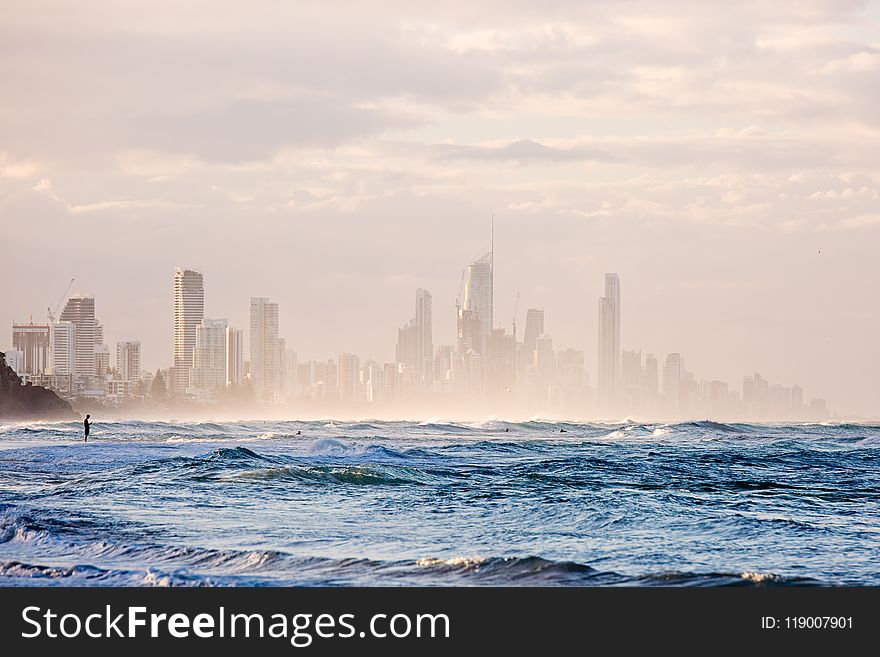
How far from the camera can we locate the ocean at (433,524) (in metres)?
15.0

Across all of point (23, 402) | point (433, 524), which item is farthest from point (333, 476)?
point (23, 402)

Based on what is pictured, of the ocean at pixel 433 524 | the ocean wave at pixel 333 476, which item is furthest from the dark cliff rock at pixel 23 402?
the ocean wave at pixel 333 476

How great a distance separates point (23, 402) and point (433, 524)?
129m

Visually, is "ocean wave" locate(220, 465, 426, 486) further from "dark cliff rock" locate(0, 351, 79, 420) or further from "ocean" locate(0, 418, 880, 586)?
"dark cliff rock" locate(0, 351, 79, 420)

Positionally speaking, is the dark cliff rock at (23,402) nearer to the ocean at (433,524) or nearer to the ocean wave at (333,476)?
the ocean at (433,524)

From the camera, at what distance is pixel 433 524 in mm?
20484

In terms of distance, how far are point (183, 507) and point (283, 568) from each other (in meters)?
8.66

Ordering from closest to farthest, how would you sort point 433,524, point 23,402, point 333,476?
point 433,524
point 333,476
point 23,402

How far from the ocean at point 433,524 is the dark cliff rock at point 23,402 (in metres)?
102

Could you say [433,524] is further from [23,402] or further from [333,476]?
[23,402]
